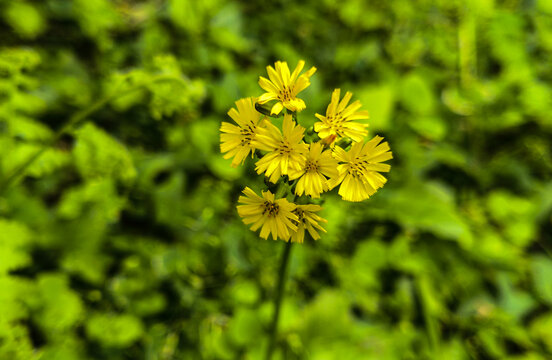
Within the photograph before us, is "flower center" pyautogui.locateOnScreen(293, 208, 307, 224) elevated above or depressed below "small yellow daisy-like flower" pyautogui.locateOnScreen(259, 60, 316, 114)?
below

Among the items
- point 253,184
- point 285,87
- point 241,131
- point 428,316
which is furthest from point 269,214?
point 428,316

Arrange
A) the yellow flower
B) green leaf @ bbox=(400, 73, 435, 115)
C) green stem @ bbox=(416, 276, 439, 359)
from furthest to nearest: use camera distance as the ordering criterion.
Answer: green leaf @ bbox=(400, 73, 435, 115) → green stem @ bbox=(416, 276, 439, 359) → the yellow flower

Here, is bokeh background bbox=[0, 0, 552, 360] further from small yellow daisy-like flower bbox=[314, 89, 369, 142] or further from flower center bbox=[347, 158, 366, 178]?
flower center bbox=[347, 158, 366, 178]

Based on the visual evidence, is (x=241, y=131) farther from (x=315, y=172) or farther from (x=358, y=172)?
(x=358, y=172)

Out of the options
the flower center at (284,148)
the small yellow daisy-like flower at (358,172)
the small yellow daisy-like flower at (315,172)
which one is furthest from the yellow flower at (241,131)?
the small yellow daisy-like flower at (358,172)

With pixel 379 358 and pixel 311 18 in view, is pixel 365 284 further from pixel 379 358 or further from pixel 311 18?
pixel 311 18

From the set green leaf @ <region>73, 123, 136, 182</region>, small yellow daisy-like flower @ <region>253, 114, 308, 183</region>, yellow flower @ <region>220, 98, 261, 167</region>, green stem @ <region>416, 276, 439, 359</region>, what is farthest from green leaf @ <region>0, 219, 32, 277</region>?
green stem @ <region>416, 276, 439, 359</region>

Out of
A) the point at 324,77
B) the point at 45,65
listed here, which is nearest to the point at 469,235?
the point at 324,77
